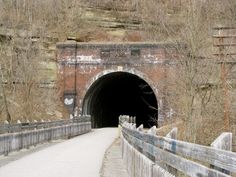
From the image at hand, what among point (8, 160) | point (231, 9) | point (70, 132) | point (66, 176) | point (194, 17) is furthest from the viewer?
point (70, 132)

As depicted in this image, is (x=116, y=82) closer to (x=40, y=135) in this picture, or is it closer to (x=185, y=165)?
(x=40, y=135)

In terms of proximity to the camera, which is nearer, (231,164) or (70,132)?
(231,164)

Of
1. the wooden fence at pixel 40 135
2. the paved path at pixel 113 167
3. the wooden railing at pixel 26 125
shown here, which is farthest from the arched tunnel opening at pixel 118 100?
the paved path at pixel 113 167

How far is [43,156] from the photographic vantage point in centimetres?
1616

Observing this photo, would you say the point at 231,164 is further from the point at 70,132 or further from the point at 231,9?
the point at 70,132

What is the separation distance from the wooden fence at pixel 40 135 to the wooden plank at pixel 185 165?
33.0 ft

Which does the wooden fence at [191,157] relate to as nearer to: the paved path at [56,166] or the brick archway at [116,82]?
the paved path at [56,166]

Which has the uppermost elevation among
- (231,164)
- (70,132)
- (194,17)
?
(194,17)

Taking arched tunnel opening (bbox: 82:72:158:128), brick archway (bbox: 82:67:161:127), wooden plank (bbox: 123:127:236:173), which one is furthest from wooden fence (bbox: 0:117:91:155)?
wooden plank (bbox: 123:127:236:173)

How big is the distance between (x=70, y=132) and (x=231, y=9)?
12278 millimetres

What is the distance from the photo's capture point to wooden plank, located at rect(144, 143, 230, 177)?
3.95 meters

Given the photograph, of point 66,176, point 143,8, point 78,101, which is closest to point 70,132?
point 78,101

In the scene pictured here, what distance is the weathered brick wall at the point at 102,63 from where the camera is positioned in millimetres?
39875

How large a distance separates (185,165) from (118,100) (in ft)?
167
